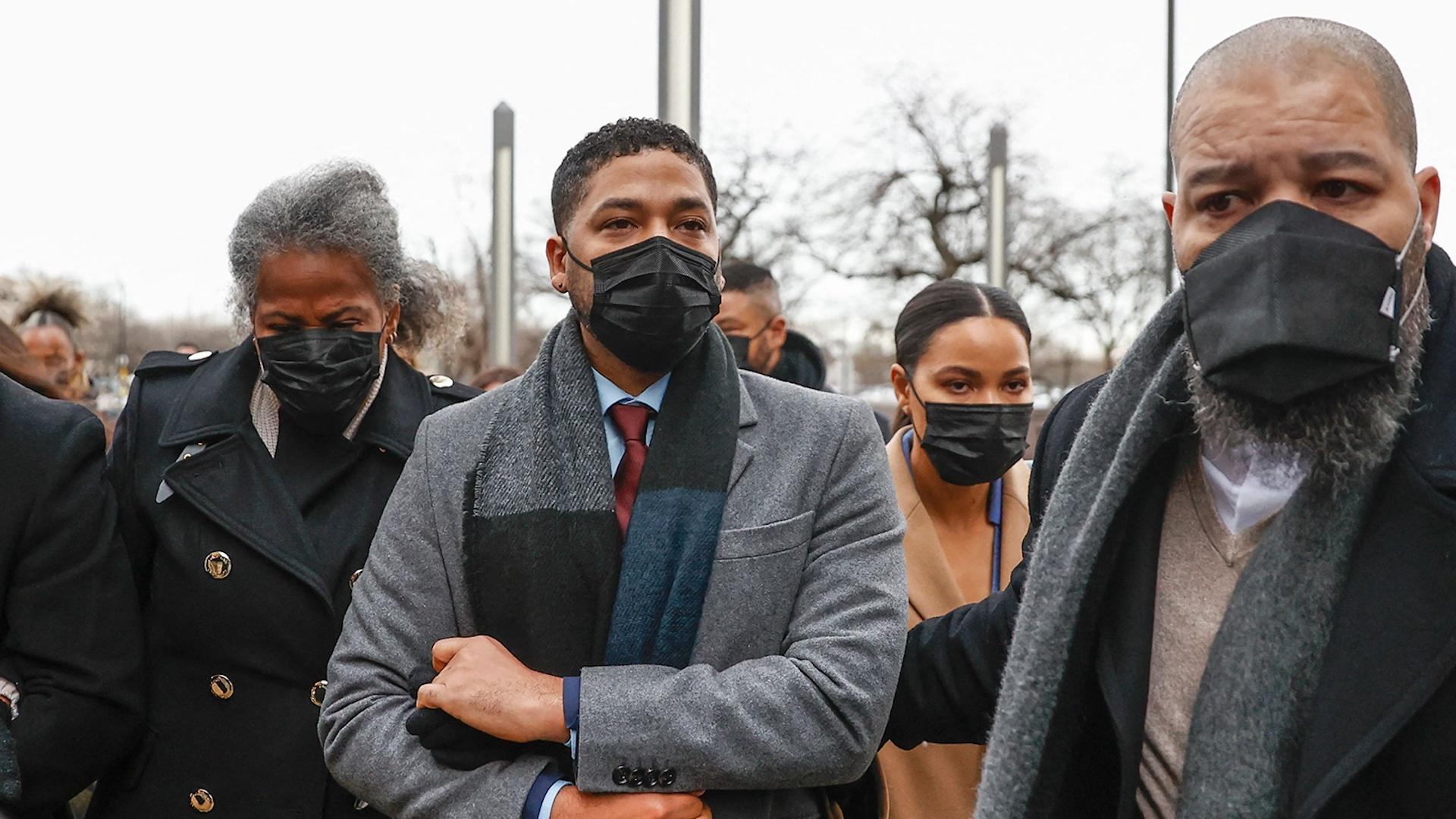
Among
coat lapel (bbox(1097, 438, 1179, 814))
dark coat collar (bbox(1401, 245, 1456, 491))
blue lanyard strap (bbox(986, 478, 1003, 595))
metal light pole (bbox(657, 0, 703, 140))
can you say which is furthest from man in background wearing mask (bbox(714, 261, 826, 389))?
dark coat collar (bbox(1401, 245, 1456, 491))

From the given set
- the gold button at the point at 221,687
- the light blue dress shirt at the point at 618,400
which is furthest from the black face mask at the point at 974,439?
the gold button at the point at 221,687

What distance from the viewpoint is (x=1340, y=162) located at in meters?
1.72

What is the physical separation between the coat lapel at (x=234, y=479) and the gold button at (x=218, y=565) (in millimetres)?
58

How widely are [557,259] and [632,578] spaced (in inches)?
28.4

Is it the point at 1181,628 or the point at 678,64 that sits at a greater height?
the point at 678,64

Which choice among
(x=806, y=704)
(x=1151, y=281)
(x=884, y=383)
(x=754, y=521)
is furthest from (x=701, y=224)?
(x=884, y=383)

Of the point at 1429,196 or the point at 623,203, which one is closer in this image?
the point at 1429,196

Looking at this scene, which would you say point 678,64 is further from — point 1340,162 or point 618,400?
point 1340,162

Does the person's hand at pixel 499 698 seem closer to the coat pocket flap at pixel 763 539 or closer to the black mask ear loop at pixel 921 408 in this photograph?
the coat pocket flap at pixel 763 539

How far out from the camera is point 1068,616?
188 cm

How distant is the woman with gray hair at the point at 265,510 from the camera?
277 centimetres

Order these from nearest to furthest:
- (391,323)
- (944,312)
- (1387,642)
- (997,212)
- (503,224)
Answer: (1387,642)
(391,323)
(944,312)
(503,224)
(997,212)

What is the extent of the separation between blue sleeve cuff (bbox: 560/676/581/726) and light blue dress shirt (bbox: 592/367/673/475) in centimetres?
44

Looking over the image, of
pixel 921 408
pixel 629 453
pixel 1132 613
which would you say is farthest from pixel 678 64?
pixel 1132 613
